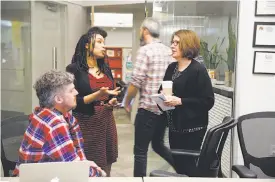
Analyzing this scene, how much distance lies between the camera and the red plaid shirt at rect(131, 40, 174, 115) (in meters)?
3.27

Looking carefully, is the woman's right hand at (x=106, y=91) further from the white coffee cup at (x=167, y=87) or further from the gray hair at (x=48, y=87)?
the gray hair at (x=48, y=87)

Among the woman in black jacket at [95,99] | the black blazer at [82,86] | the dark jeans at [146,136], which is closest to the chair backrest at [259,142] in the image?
the dark jeans at [146,136]

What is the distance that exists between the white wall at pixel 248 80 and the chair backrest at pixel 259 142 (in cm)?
92

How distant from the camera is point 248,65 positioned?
351 cm

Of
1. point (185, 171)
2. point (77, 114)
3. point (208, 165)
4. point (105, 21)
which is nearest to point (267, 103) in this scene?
point (185, 171)

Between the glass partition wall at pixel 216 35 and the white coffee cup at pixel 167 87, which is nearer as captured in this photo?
the white coffee cup at pixel 167 87

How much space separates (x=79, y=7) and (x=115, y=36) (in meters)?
4.51

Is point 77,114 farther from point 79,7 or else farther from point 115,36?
point 115,36

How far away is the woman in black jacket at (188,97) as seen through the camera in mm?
2842

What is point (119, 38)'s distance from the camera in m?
10.8

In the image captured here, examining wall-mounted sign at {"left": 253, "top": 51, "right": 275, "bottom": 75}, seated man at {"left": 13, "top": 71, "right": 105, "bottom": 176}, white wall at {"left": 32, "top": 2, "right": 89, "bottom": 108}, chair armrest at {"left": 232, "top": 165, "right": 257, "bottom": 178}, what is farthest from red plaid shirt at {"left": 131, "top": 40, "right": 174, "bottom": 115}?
white wall at {"left": 32, "top": 2, "right": 89, "bottom": 108}

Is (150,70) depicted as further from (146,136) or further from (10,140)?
(10,140)

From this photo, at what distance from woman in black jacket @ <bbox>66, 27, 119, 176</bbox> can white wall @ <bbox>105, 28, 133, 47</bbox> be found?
25.3 ft

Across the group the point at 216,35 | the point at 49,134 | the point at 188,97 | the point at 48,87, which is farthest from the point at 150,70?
the point at 49,134
